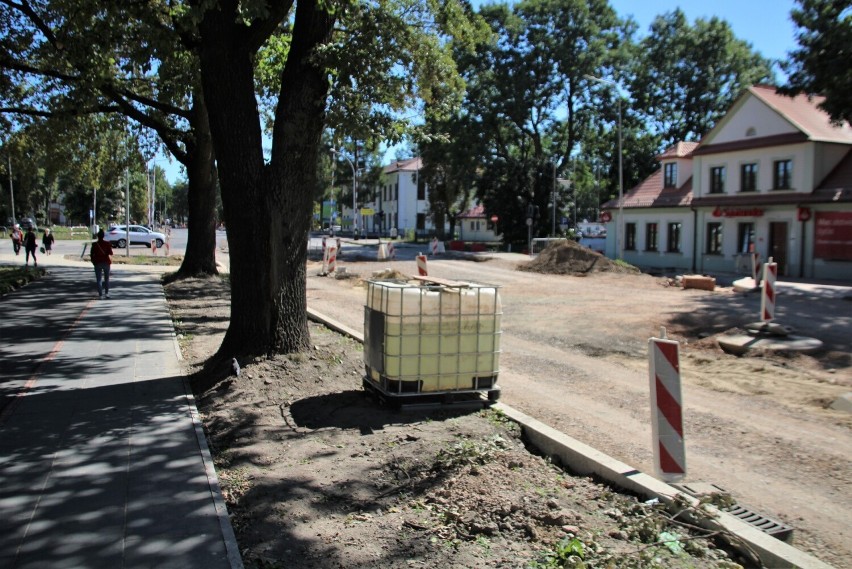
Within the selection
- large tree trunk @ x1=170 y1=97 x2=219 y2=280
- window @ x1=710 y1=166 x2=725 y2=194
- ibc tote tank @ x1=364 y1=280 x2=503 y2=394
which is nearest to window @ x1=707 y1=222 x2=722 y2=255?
window @ x1=710 y1=166 x2=725 y2=194

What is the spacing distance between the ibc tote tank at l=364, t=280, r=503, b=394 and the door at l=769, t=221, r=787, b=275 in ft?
88.8

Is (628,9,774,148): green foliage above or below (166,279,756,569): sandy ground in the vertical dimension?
above

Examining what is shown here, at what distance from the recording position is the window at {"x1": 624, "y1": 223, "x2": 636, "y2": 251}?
129ft

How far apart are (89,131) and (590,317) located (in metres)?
16.0

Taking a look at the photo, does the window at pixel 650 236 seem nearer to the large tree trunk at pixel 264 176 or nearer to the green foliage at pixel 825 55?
the green foliage at pixel 825 55

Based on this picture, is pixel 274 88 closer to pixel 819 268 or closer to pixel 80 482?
pixel 80 482

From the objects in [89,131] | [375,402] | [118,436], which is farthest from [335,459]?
[89,131]

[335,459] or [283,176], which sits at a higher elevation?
Result: [283,176]

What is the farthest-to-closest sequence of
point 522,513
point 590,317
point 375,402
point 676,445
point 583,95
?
point 583,95 → point 590,317 → point 375,402 → point 676,445 → point 522,513

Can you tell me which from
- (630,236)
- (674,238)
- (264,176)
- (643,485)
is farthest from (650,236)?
(643,485)

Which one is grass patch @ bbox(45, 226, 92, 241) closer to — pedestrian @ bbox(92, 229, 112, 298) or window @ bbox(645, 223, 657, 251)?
window @ bbox(645, 223, 657, 251)

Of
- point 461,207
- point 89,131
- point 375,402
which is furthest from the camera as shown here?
point 461,207

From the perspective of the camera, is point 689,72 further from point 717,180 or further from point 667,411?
point 667,411

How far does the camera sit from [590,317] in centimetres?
1443
